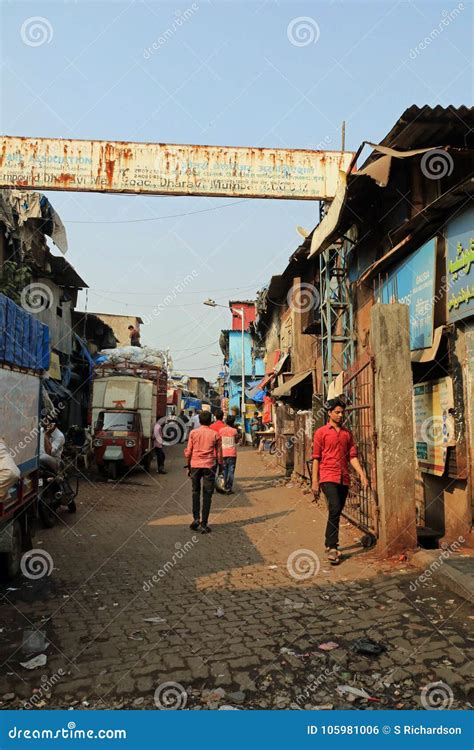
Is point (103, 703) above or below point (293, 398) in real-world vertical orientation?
below

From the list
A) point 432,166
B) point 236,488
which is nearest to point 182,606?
point 432,166

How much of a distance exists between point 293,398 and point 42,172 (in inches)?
431

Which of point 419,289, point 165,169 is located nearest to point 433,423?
point 419,289

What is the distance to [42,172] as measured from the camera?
444 inches

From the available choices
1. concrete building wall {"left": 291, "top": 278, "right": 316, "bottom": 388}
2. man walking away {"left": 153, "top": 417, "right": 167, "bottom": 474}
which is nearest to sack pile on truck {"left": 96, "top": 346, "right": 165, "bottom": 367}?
man walking away {"left": 153, "top": 417, "right": 167, "bottom": 474}

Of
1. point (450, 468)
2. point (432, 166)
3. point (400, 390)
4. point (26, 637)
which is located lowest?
point (26, 637)

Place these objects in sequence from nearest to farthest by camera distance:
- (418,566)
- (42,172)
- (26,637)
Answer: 1. (26,637)
2. (418,566)
3. (42,172)

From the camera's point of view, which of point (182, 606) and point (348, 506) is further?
point (348, 506)

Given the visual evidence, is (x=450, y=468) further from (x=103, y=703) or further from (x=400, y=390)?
(x=103, y=703)

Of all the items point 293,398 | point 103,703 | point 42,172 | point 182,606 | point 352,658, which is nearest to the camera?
point 103,703

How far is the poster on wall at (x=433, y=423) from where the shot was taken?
708cm

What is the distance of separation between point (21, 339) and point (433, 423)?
5.66m

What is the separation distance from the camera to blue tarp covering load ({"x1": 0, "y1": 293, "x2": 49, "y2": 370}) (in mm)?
5404

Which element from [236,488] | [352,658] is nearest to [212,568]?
[352,658]
